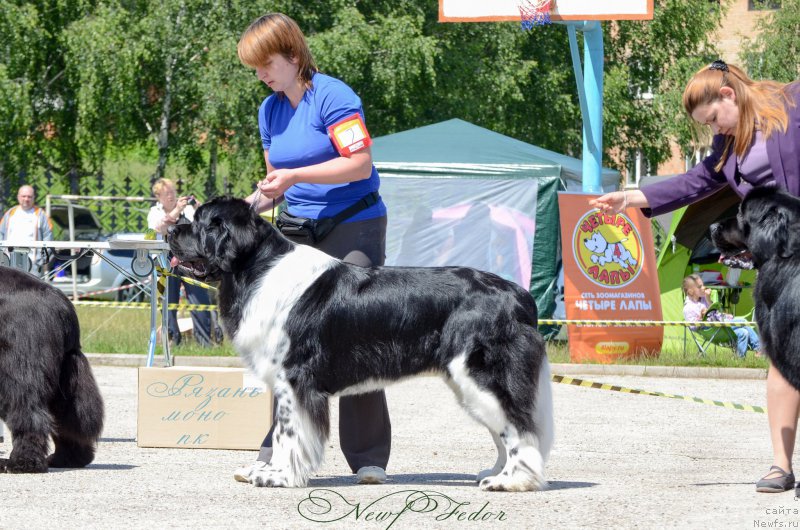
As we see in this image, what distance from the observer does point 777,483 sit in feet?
15.5

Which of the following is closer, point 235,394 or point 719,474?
point 719,474

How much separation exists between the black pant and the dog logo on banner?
682 cm

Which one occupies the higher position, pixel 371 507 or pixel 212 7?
pixel 212 7

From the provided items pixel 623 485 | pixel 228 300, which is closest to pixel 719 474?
pixel 623 485

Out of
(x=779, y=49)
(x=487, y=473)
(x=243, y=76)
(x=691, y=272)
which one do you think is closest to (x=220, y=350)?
(x=691, y=272)

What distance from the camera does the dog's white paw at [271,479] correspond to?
4.81 m

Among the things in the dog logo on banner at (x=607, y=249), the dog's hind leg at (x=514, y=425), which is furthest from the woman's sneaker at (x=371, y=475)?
the dog logo on banner at (x=607, y=249)

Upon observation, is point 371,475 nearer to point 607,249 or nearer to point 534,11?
point 607,249

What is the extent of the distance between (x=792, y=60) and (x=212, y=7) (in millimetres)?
14949

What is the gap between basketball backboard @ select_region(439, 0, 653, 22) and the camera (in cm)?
1238

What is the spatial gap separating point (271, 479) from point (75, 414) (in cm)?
105

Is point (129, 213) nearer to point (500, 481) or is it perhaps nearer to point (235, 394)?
point (235, 394)

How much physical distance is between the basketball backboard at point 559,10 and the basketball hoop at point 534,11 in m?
0.07

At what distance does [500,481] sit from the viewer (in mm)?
4812
